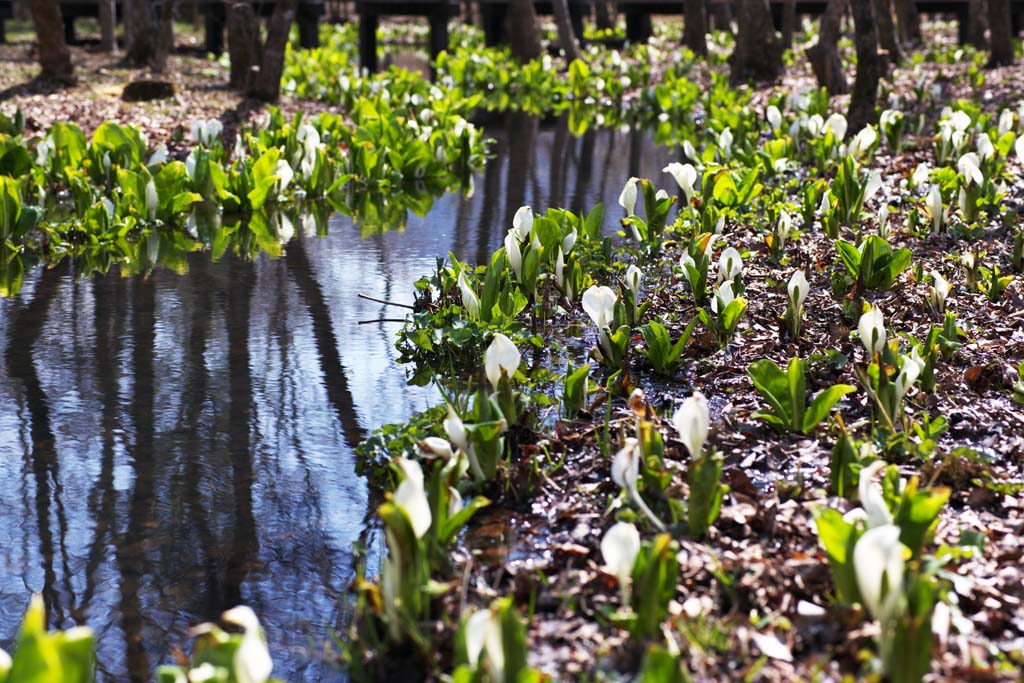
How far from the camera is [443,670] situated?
239 centimetres

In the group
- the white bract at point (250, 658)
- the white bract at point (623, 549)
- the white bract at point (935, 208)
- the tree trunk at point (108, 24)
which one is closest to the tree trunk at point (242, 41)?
the tree trunk at point (108, 24)

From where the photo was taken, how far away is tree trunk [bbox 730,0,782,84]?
45.7ft

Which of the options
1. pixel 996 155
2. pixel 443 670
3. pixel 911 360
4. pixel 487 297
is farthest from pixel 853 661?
pixel 996 155

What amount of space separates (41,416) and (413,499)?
6.77ft

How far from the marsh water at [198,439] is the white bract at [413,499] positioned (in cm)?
37

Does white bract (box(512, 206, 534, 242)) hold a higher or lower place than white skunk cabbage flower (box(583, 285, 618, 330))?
higher

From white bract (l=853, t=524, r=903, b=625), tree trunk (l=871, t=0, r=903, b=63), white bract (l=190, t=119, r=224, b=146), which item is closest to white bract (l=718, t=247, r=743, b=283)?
white bract (l=853, t=524, r=903, b=625)

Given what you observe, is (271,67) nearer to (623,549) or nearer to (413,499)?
(413,499)

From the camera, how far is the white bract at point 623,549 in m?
2.38

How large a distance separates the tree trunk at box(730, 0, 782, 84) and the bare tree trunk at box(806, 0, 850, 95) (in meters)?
1.82

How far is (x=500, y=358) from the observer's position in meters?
3.40

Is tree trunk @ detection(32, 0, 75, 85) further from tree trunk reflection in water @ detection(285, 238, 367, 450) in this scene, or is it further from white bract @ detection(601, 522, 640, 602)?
white bract @ detection(601, 522, 640, 602)

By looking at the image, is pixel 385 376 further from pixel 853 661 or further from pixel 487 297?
pixel 853 661

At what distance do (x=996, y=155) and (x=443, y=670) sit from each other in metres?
5.67
